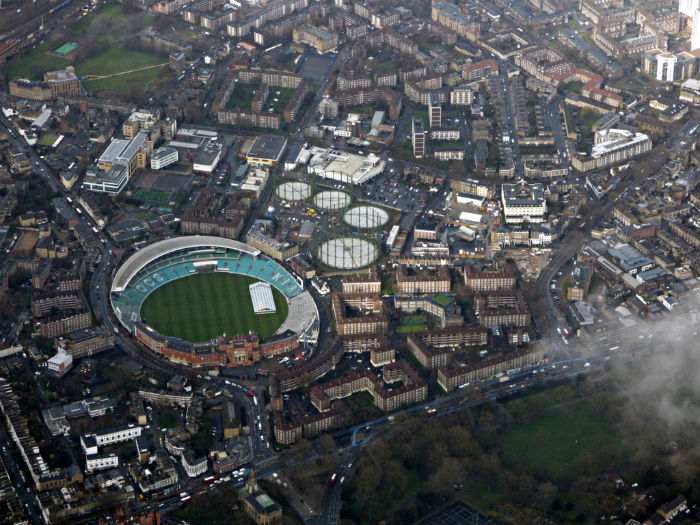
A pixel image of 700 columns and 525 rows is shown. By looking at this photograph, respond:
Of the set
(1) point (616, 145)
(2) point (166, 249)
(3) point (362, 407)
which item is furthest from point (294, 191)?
(1) point (616, 145)

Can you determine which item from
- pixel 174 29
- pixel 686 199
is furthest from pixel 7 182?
pixel 686 199

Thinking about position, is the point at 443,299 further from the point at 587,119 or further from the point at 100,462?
the point at 587,119

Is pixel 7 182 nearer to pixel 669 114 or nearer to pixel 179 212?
pixel 179 212

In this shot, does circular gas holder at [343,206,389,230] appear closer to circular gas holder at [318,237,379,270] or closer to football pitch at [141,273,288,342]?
circular gas holder at [318,237,379,270]

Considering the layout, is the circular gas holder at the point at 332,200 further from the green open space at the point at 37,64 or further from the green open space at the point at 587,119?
the green open space at the point at 37,64

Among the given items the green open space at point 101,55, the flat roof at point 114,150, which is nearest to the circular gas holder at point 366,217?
the flat roof at point 114,150

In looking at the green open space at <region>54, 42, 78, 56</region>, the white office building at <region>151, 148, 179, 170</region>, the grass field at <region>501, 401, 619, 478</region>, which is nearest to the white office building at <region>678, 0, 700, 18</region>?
the white office building at <region>151, 148, 179, 170</region>
